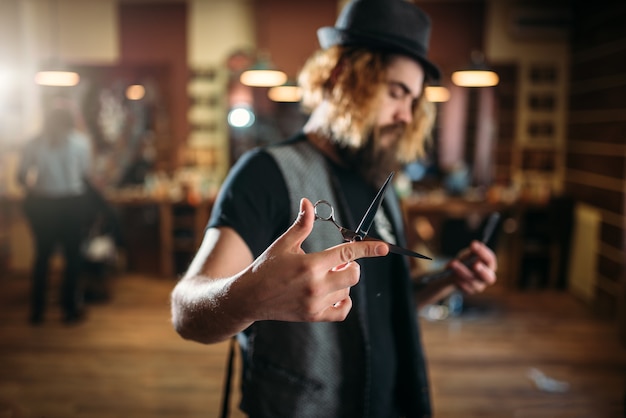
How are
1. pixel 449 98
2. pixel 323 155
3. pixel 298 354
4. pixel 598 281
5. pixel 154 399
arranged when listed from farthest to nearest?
1. pixel 449 98
2. pixel 598 281
3. pixel 154 399
4. pixel 323 155
5. pixel 298 354

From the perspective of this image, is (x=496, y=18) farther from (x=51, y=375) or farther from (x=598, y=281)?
(x=51, y=375)

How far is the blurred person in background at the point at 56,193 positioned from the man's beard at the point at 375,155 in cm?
364

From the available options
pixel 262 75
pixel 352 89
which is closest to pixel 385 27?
pixel 352 89

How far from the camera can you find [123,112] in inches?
274

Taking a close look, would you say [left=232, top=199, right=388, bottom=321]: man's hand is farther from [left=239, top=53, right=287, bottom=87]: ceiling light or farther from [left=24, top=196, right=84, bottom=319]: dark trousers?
[left=239, top=53, right=287, bottom=87]: ceiling light

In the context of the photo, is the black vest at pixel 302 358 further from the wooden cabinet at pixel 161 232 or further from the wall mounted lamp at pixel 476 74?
the wooden cabinet at pixel 161 232

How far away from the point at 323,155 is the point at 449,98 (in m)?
6.07

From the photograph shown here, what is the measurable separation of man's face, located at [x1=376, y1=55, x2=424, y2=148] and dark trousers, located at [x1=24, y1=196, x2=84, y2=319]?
3.84 metres

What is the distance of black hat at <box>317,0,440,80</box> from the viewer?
3.51ft

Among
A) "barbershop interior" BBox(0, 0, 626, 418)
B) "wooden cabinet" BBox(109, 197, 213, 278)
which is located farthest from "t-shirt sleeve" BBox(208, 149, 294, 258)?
"wooden cabinet" BBox(109, 197, 213, 278)

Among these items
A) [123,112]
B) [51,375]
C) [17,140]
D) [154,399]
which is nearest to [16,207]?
[17,140]

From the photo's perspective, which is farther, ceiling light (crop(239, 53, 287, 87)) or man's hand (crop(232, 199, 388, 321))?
ceiling light (crop(239, 53, 287, 87))

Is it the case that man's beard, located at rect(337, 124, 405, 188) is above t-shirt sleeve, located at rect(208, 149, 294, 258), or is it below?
above

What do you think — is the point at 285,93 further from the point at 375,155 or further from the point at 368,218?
the point at 368,218
